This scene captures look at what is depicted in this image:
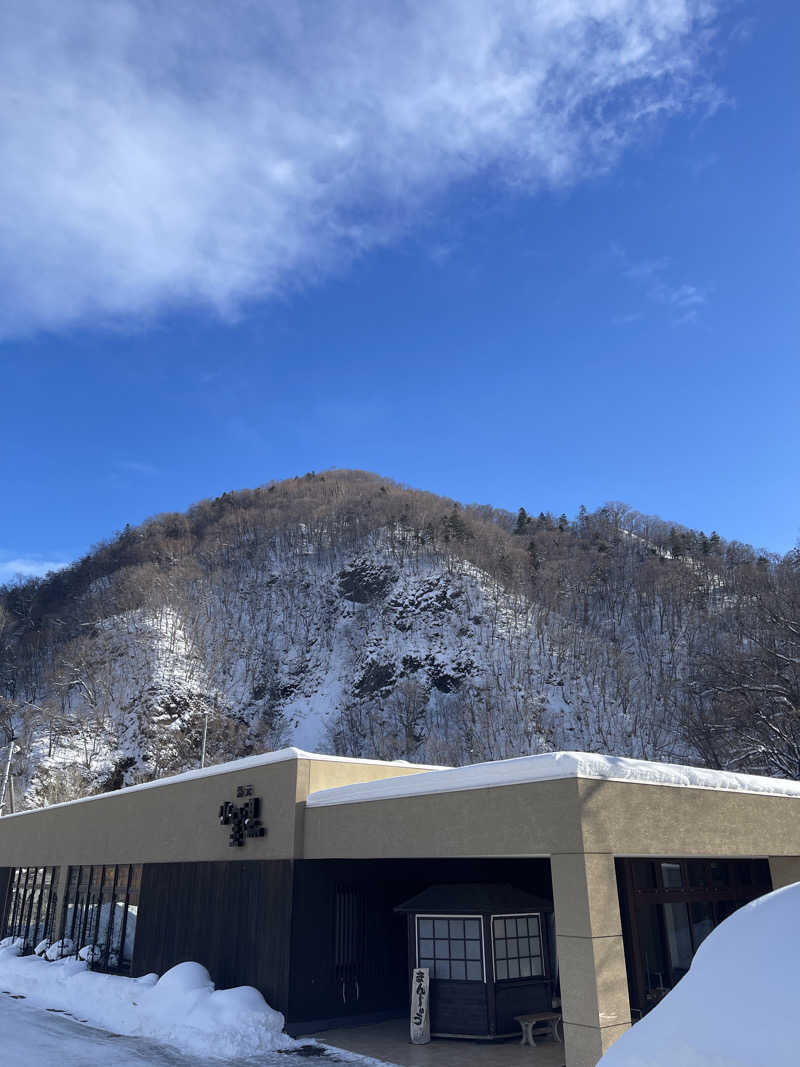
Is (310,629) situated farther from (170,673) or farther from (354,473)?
(354,473)

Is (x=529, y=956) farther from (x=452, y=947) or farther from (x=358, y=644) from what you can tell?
(x=358, y=644)

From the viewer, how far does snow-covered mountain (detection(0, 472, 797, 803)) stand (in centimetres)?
5994

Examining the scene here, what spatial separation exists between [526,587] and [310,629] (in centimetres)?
2445

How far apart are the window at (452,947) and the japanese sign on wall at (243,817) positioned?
3.60m

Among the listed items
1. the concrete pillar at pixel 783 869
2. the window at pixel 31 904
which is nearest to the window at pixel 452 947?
the concrete pillar at pixel 783 869

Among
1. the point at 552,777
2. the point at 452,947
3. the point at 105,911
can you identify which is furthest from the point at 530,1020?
the point at 105,911

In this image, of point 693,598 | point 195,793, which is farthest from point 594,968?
point 693,598

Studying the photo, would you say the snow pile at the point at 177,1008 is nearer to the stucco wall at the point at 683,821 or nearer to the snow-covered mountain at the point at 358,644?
the stucco wall at the point at 683,821

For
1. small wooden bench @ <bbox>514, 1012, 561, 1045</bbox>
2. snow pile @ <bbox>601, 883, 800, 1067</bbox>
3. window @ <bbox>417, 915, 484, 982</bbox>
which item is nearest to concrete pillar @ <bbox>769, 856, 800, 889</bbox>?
small wooden bench @ <bbox>514, 1012, 561, 1045</bbox>

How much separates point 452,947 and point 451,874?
223 cm

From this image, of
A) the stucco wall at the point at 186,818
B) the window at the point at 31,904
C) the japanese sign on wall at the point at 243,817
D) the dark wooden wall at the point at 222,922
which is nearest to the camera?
the dark wooden wall at the point at 222,922

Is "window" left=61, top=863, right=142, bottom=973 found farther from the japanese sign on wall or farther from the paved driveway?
the japanese sign on wall

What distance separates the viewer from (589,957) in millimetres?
8445

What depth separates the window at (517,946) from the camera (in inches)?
489
